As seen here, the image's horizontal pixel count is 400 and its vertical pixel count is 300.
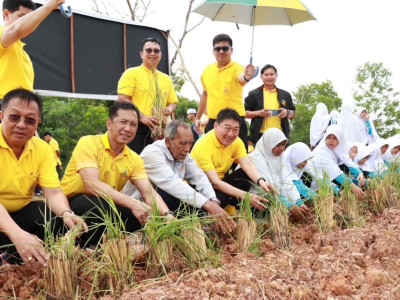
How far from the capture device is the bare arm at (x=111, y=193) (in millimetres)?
2988

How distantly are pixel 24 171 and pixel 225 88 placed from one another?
Result: 105 inches

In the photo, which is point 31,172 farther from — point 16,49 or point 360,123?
point 360,123

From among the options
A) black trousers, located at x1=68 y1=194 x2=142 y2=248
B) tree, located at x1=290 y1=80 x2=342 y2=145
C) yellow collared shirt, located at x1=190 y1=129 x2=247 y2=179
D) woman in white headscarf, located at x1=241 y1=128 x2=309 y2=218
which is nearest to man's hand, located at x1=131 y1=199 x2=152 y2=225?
black trousers, located at x1=68 y1=194 x2=142 y2=248

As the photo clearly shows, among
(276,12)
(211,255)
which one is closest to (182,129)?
(211,255)

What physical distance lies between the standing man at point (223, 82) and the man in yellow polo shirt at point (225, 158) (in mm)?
678

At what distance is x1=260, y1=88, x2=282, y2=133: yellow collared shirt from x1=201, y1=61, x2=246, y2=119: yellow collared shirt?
60 cm

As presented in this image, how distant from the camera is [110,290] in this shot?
2.32 metres

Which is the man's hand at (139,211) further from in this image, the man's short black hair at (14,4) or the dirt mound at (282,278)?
the man's short black hair at (14,4)

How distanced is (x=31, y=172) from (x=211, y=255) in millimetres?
1173

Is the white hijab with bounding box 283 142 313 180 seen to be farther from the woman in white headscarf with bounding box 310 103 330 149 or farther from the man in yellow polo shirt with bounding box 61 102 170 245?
the woman in white headscarf with bounding box 310 103 330 149

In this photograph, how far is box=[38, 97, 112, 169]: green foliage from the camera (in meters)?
13.8

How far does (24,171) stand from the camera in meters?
2.84

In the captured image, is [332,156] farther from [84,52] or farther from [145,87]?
[84,52]

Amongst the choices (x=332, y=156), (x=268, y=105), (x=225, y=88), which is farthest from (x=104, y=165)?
(x=332, y=156)
